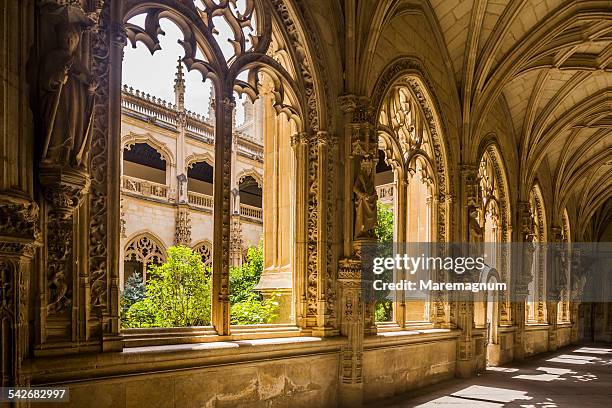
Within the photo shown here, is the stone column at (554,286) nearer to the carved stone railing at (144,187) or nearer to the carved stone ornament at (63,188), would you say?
the carved stone railing at (144,187)

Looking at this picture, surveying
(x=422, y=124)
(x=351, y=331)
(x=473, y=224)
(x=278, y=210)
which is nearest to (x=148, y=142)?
(x=422, y=124)

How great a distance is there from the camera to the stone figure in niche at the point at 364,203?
7.28m

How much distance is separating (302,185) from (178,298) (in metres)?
2.37

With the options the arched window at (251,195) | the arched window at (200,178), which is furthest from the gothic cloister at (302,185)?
the arched window at (251,195)

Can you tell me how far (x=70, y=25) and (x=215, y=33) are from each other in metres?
2.27

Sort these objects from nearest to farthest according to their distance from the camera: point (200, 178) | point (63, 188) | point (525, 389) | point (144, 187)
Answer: point (63, 188) < point (525, 389) < point (144, 187) < point (200, 178)

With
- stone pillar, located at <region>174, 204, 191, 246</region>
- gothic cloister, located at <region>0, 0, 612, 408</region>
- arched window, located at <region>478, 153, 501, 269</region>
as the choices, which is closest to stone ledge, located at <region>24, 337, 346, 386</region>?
gothic cloister, located at <region>0, 0, 612, 408</region>

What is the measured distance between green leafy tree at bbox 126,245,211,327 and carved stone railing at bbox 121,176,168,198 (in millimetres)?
8527

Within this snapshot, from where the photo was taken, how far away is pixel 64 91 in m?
3.89

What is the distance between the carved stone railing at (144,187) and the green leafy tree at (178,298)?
8.53 m

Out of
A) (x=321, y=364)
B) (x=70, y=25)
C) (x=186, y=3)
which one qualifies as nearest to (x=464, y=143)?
(x=321, y=364)

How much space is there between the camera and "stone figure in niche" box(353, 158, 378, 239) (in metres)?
7.28

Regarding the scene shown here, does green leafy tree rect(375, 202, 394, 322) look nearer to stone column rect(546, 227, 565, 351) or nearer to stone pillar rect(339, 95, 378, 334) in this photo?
stone pillar rect(339, 95, 378, 334)

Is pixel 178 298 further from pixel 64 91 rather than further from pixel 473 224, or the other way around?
pixel 473 224
